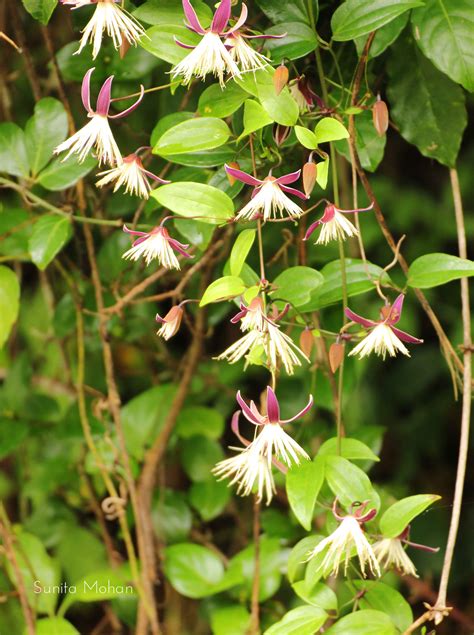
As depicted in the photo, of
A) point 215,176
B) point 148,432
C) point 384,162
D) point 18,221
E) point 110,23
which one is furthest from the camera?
point 384,162

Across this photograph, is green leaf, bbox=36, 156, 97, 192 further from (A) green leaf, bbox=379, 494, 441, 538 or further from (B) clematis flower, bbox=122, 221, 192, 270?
(A) green leaf, bbox=379, 494, 441, 538

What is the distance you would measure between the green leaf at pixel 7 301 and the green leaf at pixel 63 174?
11cm

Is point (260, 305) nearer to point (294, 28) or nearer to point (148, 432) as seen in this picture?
point (294, 28)

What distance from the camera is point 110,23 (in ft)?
1.91

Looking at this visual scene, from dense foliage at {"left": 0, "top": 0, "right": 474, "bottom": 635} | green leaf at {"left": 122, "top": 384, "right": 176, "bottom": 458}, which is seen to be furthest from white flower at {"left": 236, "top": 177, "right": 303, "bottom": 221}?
green leaf at {"left": 122, "top": 384, "right": 176, "bottom": 458}

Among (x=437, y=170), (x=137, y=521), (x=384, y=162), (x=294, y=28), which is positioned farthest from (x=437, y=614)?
(x=437, y=170)

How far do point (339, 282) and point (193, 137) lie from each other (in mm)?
188

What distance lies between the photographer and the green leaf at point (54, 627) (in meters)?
0.90

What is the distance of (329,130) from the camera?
0.62 meters

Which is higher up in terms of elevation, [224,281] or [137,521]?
[224,281]

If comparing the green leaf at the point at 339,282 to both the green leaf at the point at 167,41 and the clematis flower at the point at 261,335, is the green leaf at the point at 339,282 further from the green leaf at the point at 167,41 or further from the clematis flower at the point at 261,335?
the green leaf at the point at 167,41

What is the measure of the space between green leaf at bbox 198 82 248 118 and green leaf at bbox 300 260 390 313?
0.55ft

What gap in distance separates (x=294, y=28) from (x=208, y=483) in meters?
0.61

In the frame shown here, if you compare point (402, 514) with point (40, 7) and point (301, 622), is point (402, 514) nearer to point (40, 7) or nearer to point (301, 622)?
point (301, 622)
